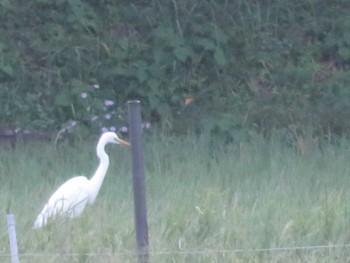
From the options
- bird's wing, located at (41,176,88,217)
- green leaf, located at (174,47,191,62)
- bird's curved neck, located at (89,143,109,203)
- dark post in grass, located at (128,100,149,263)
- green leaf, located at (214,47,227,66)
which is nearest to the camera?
dark post in grass, located at (128,100,149,263)

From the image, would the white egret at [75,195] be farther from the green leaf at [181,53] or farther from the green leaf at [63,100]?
the green leaf at [181,53]

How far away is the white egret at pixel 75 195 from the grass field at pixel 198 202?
4.1 inches

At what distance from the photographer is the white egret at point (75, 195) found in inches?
356

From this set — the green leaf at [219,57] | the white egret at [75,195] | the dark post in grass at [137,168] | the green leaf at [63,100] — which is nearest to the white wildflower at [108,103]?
the green leaf at [63,100]

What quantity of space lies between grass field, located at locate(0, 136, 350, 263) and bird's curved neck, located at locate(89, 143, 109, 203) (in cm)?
9

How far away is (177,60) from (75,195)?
5.01m

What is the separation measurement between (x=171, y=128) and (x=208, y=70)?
1796 mm

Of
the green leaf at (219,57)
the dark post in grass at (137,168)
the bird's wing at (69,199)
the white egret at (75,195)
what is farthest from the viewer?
the green leaf at (219,57)

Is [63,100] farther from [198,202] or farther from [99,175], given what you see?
[198,202]

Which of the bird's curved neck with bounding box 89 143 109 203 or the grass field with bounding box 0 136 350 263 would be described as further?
the bird's curved neck with bounding box 89 143 109 203

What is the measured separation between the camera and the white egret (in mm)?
9039

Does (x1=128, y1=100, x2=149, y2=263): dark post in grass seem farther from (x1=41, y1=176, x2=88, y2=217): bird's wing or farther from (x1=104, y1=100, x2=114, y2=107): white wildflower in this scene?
(x1=104, y1=100, x2=114, y2=107): white wildflower

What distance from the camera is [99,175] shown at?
35.7 ft

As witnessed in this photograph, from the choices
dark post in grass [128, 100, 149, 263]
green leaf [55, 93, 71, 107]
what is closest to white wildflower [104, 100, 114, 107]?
green leaf [55, 93, 71, 107]
